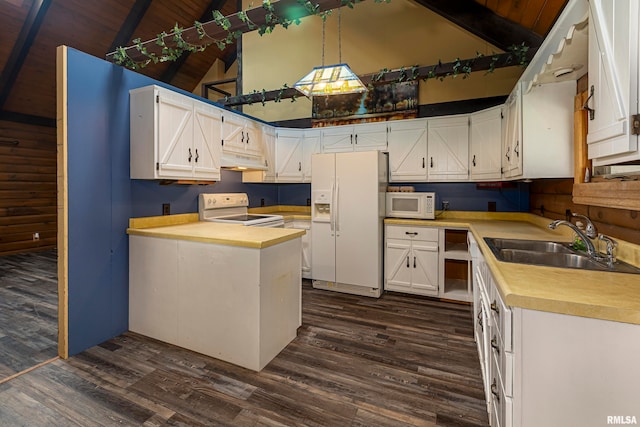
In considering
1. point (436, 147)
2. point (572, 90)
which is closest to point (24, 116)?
point (436, 147)

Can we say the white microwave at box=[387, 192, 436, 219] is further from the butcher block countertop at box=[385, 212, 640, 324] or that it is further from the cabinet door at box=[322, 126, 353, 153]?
the butcher block countertop at box=[385, 212, 640, 324]

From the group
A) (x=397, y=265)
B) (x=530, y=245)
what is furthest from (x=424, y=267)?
(x=530, y=245)

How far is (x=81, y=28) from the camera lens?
17.0 ft

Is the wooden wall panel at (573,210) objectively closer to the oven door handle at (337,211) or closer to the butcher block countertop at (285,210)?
the oven door handle at (337,211)

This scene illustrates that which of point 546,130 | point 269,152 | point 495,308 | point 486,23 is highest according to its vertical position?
point 486,23

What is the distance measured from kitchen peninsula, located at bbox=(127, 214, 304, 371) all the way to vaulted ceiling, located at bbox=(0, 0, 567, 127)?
10.8 ft

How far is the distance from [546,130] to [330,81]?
181 centimetres

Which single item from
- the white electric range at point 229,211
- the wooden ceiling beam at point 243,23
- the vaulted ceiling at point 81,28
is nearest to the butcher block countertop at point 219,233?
the white electric range at point 229,211

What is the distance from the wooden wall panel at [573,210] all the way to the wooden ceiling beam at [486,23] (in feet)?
4.70

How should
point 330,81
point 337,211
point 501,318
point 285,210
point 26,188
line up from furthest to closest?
point 26,188
point 285,210
point 337,211
point 330,81
point 501,318

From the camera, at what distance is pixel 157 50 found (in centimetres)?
289

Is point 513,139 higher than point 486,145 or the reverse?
the reverse

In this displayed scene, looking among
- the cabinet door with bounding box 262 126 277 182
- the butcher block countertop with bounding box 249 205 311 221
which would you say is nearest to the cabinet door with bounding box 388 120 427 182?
the butcher block countertop with bounding box 249 205 311 221

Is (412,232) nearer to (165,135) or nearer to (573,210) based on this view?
(573,210)
